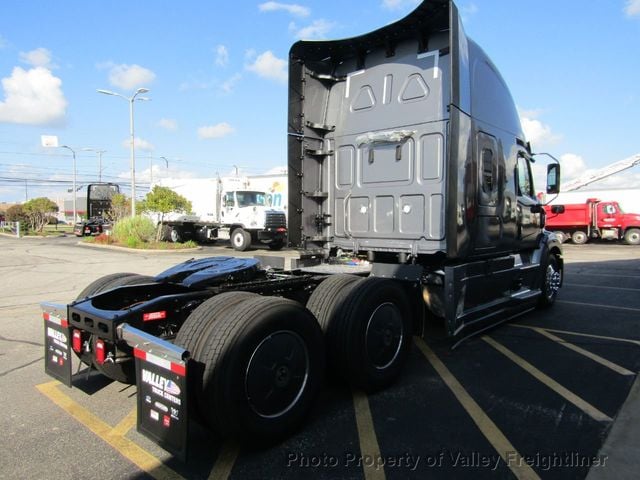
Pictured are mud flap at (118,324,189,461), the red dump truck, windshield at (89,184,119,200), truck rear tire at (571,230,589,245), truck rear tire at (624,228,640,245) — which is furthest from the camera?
windshield at (89,184,119,200)

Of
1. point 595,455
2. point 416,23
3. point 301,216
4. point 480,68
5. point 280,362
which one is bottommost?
point 595,455

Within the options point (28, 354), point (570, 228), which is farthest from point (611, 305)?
point (570, 228)

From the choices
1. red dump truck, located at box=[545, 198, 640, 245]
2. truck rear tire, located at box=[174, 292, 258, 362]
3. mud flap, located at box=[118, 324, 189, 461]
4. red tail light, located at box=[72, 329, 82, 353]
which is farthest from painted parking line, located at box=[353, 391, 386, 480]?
red dump truck, located at box=[545, 198, 640, 245]

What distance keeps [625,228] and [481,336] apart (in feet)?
85.2

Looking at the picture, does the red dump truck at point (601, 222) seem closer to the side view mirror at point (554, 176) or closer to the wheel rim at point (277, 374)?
the side view mirror at point (554, 176)

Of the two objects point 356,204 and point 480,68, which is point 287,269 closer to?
point 356,204

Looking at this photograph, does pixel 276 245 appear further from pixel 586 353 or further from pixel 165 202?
pixel 586 353

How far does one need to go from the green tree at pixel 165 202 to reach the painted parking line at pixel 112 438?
19801mm

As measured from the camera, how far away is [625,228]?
88.0ft

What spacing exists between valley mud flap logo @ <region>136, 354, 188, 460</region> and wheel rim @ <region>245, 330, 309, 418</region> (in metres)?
0.47

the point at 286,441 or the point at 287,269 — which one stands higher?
the point at 287,269

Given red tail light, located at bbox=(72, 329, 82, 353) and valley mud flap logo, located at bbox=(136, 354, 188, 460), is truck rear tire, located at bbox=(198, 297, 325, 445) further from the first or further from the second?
red tail light, located at bbox=(72, 329, 82, 353)

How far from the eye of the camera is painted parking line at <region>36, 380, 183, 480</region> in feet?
9.57

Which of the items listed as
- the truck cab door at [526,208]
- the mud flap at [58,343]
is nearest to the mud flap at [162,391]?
the mud flap at [58,343]
